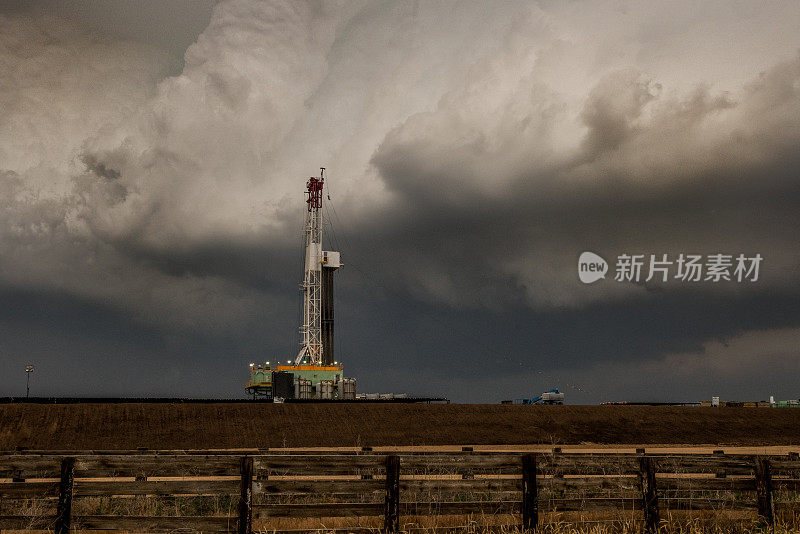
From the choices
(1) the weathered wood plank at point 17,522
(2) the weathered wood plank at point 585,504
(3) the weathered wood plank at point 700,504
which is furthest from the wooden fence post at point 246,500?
(3) the weathered wood plank at point 700,504

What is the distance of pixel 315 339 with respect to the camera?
254 feet

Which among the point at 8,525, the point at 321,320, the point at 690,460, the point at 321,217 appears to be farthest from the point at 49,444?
the point at 321,217

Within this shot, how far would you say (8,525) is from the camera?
36.1 ft

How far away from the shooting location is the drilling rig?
69.9 m

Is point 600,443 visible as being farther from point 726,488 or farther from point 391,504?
point 391,504

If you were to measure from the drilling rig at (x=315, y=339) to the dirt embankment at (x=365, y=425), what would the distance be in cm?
2179

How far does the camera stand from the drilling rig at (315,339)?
6988 centimetres

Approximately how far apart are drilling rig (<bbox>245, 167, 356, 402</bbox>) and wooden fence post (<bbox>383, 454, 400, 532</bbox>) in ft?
191

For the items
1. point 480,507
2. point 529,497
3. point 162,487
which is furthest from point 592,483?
point 162,487

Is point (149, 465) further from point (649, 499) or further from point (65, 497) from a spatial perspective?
point (649, 499)

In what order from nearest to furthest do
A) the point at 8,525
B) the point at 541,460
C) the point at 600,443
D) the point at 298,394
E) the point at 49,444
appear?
the point at 8,525, the point at 541,460, the point at 49,444, the point at 600,443, the point at 298,394

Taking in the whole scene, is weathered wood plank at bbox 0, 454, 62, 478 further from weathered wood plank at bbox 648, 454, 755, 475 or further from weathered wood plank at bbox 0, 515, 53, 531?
weathered wood plank at bbox 648, 454, 755, 475

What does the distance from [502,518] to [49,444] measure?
33162mm

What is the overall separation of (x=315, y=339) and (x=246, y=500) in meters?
66.9
